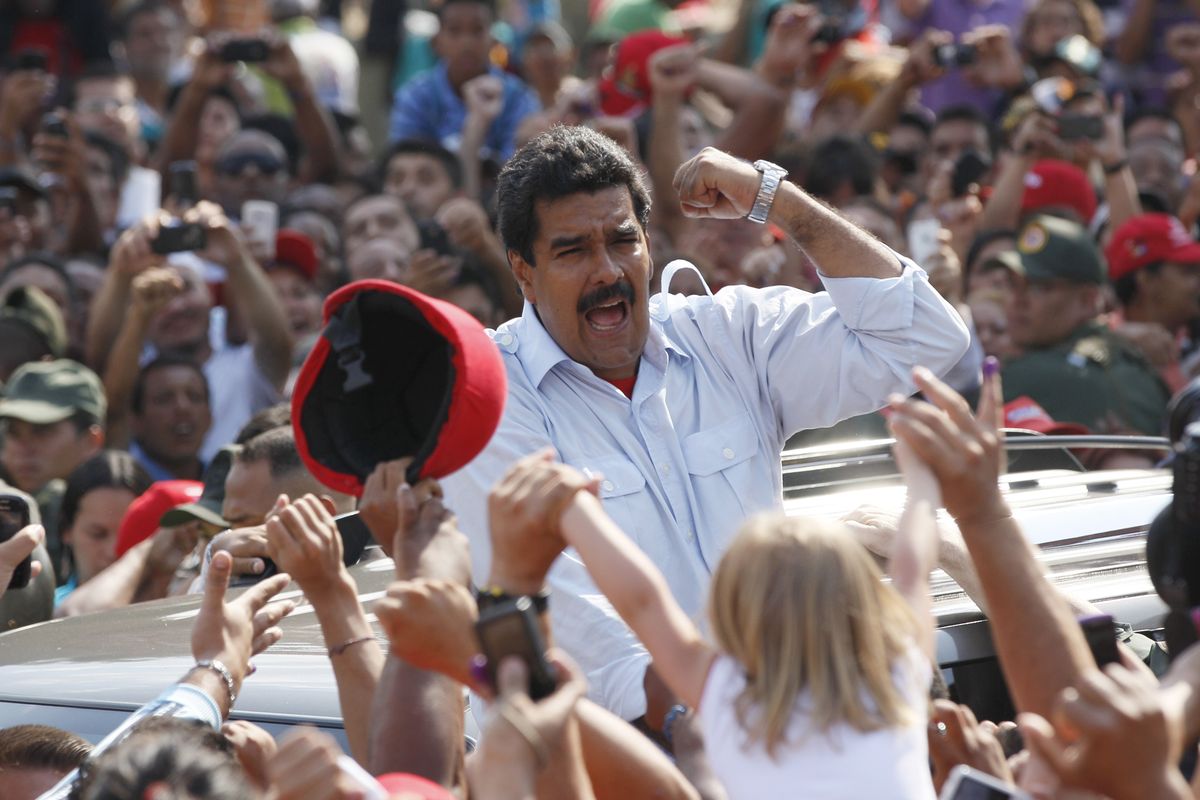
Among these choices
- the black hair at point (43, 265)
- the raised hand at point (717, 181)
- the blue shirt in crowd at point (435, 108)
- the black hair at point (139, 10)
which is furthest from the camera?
the black hair at point (139, 10)

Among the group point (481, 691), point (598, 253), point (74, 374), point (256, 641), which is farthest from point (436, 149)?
point (481, 691)

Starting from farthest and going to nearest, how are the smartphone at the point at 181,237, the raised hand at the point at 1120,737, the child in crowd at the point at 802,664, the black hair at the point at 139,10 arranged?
1. the black hair at the point at 139,10
2. the smartphone at the point at 181,237
3. the child in crowd at the point at 802,664
4. the raised hand at the point at 1120,737

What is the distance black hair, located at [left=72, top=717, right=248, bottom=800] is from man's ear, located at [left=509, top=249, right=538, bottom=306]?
164cm

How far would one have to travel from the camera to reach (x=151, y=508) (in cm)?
610

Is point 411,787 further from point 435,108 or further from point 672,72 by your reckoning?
point 435,108

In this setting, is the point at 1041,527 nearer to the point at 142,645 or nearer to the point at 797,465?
the point at 797,465

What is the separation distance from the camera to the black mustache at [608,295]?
3.90m

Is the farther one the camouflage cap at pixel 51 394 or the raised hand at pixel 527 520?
the camouflage cap at pixel 51 394

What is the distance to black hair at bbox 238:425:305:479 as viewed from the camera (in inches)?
206

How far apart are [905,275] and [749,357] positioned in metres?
0.40

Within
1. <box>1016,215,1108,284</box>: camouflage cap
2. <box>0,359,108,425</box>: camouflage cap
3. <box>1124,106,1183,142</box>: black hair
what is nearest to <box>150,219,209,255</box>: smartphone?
<box>0,359,108,425</box>: camouflage cap

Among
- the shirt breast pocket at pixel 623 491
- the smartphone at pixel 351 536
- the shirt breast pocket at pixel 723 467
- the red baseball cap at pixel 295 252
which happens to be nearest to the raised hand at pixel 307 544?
the shirt breast pocket at pixel 623 491

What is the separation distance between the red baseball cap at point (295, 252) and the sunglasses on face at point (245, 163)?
43.7 inches

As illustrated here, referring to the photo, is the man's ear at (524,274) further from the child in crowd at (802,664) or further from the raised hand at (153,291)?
the raised hand at (153,291)
